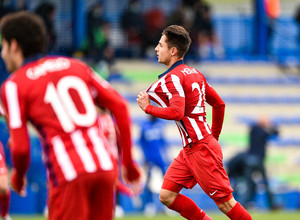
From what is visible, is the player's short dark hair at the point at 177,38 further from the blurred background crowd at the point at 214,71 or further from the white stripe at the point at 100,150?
the blurred background crowd at the point at 214,71

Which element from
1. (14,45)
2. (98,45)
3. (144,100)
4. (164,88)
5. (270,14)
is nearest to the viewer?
(14,45)

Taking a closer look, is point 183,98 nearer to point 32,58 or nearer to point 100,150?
point 100,150

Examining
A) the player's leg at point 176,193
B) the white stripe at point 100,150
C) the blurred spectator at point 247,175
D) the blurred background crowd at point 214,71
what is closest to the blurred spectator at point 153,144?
the blurred background crowd at point 214,71

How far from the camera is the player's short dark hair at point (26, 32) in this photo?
4.33m

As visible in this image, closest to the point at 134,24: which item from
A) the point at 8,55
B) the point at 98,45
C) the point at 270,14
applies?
the point at 98,45

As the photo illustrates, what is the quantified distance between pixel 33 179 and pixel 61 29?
8632mm

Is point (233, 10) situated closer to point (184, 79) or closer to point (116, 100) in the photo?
point (184, 79)

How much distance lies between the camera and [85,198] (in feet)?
13.9

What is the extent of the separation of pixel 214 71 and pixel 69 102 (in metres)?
17.6

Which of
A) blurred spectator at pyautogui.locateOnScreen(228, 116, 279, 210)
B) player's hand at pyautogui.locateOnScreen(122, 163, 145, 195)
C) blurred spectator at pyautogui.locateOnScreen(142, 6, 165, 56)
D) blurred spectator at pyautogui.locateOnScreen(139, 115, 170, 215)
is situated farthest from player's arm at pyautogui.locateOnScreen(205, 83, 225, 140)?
blurred spectator at pyautogui.locateOnScreen(142, 6, 165, 56)

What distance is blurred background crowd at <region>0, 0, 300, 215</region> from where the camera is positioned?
1450cm

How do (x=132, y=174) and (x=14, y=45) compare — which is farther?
(x=132, y=174)

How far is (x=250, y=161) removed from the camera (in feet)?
47.3

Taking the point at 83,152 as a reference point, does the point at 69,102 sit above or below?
above
